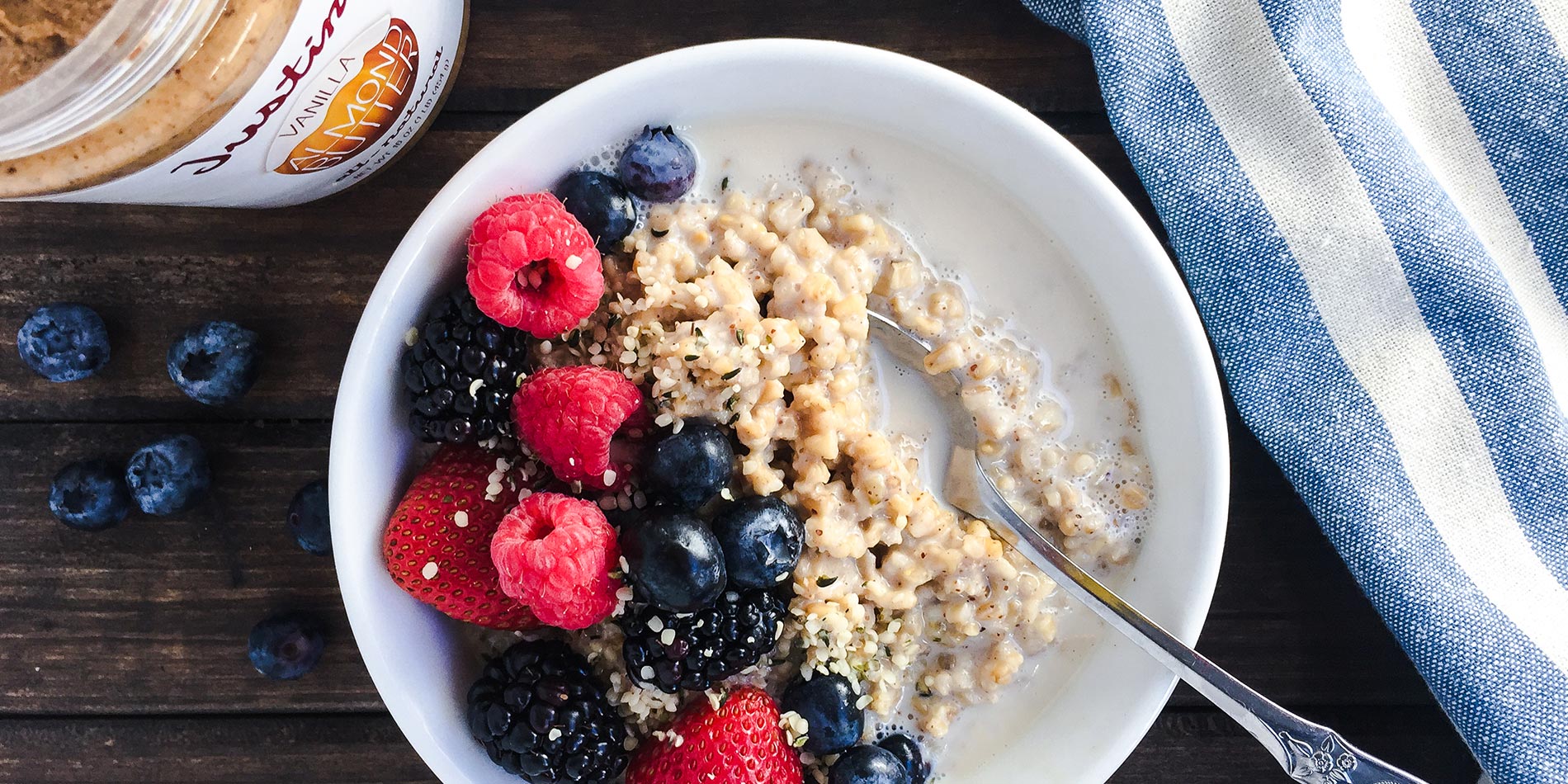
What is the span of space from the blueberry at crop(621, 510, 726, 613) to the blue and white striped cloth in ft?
1.78

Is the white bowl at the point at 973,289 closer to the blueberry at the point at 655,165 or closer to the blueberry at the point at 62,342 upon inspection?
the blueberry at the point at 655,165

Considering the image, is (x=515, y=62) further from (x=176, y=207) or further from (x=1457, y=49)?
(x=1457, y=49)

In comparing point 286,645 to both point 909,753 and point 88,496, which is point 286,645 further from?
point 909,753

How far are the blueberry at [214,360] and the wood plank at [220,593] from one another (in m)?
0.07

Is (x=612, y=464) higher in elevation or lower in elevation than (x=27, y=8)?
lower

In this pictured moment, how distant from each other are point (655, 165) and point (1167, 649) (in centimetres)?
61

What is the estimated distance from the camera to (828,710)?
0.89 meters

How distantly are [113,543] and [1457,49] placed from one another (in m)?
1.44

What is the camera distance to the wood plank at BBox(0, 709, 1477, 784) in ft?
3.60

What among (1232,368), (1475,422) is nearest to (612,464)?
(1232,368)

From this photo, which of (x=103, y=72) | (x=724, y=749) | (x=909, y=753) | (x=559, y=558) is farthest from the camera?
(x=909, y=753)

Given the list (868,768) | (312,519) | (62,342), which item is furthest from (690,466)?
(62,342)

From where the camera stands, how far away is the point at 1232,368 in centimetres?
100

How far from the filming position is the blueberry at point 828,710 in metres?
0.89
